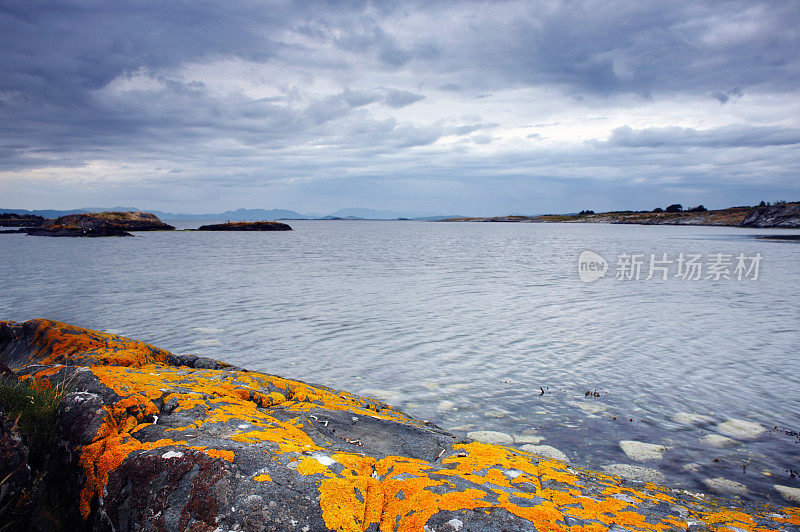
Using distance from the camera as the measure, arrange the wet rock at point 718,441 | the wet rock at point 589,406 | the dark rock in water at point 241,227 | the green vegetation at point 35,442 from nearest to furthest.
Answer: the green vegetation at point 35,442
the wet rock at point 718,441
the wet rock at point 589,406
the dark rock in water at point 241,227

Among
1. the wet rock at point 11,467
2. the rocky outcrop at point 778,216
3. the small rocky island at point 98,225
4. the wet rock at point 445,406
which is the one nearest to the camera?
the wet rock at point 11,467

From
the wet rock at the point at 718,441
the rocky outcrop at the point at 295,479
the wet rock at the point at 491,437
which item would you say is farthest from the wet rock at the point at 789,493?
the wet rock at the point at 491,437

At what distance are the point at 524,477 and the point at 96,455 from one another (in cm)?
414

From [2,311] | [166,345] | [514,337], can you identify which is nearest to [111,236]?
[2,311]

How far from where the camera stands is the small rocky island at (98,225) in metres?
84.6

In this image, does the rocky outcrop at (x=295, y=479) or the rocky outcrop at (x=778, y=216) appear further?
the rocky outcrop at (x=778, y=216)

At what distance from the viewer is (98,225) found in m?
92.2

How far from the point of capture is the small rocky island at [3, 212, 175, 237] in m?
84.6

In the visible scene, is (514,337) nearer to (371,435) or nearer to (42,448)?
(371,435)

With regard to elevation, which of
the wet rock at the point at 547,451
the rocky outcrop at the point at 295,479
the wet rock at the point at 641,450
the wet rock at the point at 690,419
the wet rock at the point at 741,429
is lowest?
the wet rock at the point at 690,419

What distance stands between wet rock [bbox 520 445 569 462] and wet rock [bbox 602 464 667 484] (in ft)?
2.01

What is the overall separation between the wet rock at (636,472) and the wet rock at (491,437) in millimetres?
1574

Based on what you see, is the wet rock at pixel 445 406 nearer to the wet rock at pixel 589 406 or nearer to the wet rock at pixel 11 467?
the wet rock at pixel 589 406

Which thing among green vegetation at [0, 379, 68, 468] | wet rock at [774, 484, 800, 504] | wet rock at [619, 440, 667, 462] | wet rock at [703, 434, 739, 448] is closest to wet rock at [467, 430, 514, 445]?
wet rock at [619, 440, 667, 462]
